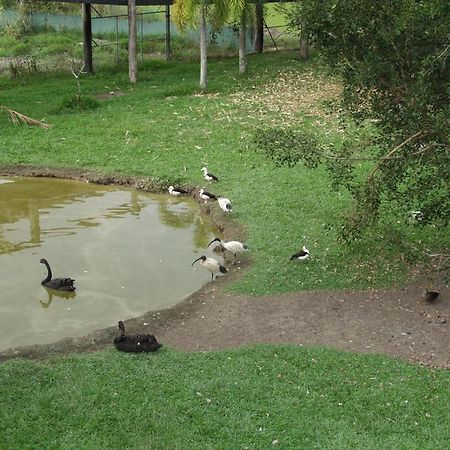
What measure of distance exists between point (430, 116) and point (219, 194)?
7.89 metres

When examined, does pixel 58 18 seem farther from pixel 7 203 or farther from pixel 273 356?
pixel 273 356

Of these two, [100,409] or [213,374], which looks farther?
[213,374]

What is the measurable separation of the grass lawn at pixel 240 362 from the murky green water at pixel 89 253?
3.91 ft

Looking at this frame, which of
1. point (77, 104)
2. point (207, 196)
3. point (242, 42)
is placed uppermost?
point (242, 42)

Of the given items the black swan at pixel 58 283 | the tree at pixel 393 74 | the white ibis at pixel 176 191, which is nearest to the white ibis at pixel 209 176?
the white ibis at pixel 176 191

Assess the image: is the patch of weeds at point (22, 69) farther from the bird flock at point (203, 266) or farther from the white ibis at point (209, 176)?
the white ibis at point (209, 176)

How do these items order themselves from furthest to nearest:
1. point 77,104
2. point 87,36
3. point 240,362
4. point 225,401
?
point 87,36 < point 77,104 < point 240,362 < point 225,401

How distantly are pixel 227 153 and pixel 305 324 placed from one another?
1013cm

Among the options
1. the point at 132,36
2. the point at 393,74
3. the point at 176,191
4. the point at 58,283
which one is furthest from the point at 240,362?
the point at 132,36

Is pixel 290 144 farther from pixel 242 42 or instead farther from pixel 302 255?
pixel 242 42

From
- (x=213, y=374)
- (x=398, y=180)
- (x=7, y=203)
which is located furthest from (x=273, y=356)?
(x=7, y=203)

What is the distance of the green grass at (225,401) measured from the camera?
27.8 feet

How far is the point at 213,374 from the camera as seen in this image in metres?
9.84

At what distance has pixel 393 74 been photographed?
10.6 metres
